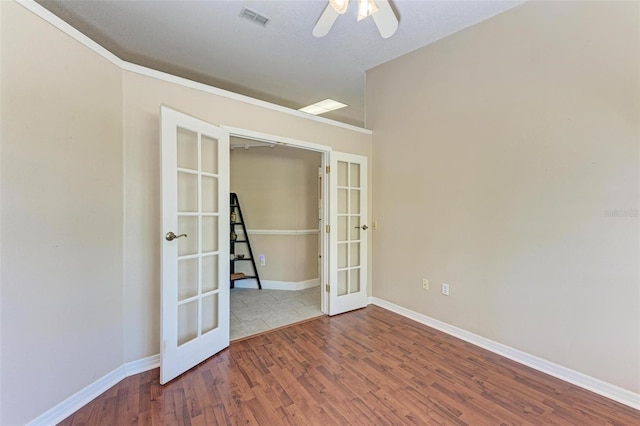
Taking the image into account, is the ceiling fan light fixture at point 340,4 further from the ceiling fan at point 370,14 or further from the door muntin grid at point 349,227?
the door muntin grid at point 349,227

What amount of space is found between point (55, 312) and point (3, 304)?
281 mm

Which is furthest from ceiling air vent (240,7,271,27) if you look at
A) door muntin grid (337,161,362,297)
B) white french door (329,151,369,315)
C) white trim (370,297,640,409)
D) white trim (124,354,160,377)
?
white trim (370,297,640,409)

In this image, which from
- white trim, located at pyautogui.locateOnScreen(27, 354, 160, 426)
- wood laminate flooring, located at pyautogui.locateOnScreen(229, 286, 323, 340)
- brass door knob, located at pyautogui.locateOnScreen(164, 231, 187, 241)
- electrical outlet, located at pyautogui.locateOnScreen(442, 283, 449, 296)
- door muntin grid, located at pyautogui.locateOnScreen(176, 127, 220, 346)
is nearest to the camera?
white trim, located at pyautogui.locateOnScreen(27, 354, 160, 426)

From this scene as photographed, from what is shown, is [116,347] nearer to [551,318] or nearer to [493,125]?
[551,318]

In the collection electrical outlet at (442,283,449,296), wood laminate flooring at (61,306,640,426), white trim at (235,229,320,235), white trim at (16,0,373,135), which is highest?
white trim at (16,0,373,135)

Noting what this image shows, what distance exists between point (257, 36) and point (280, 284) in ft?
11.2

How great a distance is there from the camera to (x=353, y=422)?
63.4 inches

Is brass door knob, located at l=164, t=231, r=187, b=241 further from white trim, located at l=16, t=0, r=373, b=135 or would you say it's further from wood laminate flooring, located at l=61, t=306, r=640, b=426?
white trim, located at l=16, t=0, r=373, b=135

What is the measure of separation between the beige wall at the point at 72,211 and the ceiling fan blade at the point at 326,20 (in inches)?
42.9

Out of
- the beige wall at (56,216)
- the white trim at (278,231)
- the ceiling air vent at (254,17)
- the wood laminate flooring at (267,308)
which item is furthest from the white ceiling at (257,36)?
the wood laminate flooring at (267,308)

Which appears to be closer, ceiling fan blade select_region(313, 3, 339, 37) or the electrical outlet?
ceiling fan blade select_region(313, 3, 339, 37)

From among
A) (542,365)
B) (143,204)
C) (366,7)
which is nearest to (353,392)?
(542,365)

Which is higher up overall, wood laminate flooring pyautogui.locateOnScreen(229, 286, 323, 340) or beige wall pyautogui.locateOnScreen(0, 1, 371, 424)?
beige wall pyautogui.locateOnScreen(0, 1, 371, 424)

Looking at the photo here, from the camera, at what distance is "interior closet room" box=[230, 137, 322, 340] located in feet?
14.5
